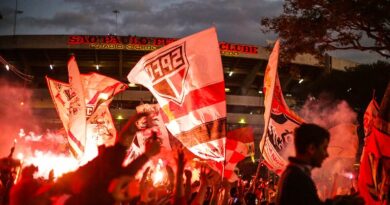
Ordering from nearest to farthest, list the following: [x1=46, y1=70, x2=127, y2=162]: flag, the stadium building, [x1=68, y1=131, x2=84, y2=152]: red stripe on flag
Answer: [x1=68, y1=131, x2=84, y2=152]: red stripe on flag < [x1=46, y1=70, x2=127, y2=162]: flag < the stadium building

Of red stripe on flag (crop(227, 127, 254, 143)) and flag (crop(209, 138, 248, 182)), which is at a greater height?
red stripe on flag (crop(227, 127, 254, 143))

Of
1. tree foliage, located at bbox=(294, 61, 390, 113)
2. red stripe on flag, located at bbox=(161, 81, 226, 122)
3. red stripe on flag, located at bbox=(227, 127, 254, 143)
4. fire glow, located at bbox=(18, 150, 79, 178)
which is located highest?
tree foliage, located at bbox=(294, 61, 390, 113)

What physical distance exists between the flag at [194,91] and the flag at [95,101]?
442 cm

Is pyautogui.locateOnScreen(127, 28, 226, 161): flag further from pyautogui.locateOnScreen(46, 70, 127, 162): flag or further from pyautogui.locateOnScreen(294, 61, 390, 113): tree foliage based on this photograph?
pyautogui.locateOnScreen(294, 61, 390, 113): tree foliage

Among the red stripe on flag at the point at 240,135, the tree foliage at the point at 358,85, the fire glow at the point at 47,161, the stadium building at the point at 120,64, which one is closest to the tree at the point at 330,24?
the red stripe on flag at the point at 240,135

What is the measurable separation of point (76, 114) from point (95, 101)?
1.99m

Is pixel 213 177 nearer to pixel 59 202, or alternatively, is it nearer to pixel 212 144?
pixel 212 144

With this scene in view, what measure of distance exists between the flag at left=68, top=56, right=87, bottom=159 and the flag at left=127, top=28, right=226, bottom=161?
280 cm

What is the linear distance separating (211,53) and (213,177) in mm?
1883

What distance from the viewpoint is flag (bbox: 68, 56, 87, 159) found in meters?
9.93

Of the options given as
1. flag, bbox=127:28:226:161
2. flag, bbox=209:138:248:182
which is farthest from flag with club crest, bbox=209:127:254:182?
A: flag, bbox=127:28:226:161

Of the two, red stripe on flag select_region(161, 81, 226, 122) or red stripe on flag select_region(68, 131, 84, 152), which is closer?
red stripe on flag select_region(161, 81, 226, 122)

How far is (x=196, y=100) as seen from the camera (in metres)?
7.41

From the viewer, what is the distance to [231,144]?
11.0 m
